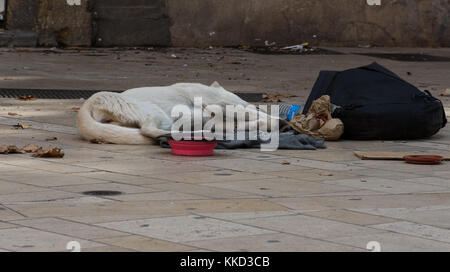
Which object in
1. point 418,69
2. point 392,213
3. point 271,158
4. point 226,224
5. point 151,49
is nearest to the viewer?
point 226,224

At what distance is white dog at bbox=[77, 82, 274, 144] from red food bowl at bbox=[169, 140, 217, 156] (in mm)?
321

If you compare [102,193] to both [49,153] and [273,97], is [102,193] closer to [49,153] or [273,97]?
[49,153]

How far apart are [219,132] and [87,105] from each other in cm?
105

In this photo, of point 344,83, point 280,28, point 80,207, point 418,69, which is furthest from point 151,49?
point 80,207

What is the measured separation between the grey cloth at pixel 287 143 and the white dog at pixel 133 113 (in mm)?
218

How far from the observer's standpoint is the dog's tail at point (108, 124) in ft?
22.0

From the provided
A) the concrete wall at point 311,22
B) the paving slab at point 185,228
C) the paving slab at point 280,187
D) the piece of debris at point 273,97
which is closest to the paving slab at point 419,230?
the paving slab at point 185,228

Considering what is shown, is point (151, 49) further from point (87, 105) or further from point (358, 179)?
point (358, 179)

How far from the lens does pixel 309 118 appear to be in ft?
23.2

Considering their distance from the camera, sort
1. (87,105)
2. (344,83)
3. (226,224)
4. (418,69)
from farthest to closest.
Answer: (418,69) < (344,83) < (87,105) < (226,224)

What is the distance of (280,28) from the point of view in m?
17.6
